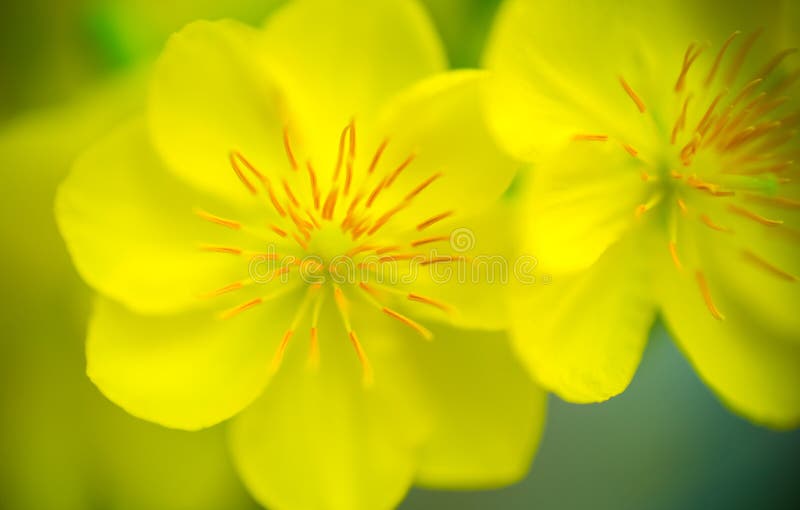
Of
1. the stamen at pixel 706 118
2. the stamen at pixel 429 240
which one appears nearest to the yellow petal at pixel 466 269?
the stamen at pixel 429 240

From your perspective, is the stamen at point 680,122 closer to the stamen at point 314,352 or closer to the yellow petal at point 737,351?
the yellow petal at point 737,351

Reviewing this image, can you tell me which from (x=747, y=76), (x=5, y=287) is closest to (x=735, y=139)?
(x=747, y=76)

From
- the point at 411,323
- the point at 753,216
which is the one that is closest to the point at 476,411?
the point at 411,323

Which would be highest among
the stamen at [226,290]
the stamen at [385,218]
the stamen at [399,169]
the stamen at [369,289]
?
the stamen at [399,169]

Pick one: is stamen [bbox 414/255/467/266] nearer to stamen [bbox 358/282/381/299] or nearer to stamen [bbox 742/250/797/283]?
stamen [bbox 358/282/381/299]

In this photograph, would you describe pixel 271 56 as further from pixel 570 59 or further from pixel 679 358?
pixel 679 358

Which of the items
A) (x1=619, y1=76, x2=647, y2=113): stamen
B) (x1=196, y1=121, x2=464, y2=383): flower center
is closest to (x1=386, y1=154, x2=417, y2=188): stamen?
(x1=196, y1=121, x2=464, y2=383): flower center
